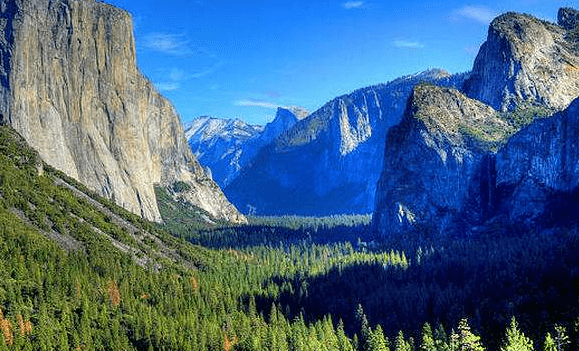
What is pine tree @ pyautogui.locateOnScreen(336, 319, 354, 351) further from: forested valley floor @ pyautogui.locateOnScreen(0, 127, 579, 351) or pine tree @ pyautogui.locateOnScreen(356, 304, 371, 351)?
pine tree @ pyautogui.locateOnScreen(356, 304, 371, 351)

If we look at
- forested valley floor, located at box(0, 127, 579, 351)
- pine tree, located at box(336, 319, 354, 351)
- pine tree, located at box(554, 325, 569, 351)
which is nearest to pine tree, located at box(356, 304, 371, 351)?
forested valley floor, located at box(0, 127, 579, 351)

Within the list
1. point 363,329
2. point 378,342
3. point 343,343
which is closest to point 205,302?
point 363,329

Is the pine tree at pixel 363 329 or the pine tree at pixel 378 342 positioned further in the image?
the pine tree at pixel 363 329

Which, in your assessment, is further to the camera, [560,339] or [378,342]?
[378,342]

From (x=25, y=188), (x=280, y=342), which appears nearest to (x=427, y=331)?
(x=280, y=342)

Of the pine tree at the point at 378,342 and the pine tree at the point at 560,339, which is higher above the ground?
the pine tree at the point at 378,342

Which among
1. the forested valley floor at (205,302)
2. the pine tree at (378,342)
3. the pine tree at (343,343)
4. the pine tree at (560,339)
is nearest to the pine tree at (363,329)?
the forested valley floor at (205,302)

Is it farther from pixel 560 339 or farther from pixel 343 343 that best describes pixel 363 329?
pixel 560 339

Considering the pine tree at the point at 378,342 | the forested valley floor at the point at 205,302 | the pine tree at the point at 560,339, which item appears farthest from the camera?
the pine tree at the point at 378,342

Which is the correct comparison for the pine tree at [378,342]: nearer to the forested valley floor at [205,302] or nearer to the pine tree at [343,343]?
the forested valley floor at [205,302]

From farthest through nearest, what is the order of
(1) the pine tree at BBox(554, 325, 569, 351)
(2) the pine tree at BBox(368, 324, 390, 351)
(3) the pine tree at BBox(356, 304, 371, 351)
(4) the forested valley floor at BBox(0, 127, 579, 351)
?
(3) the pine tree at BBox(356, 304, 371, 351)
(2) the pine tree at BBox(368, 324, 390, 351)
(4) the forested valley floor at BBox(0, 127, 579, 351)
(1) the pine tree at BBox(554, 325, 569, 351)

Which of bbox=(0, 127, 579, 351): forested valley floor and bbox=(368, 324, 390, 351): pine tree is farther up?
bbox=(0, 127, 579, 351): forested valley floor

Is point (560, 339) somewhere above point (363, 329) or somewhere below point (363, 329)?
below
